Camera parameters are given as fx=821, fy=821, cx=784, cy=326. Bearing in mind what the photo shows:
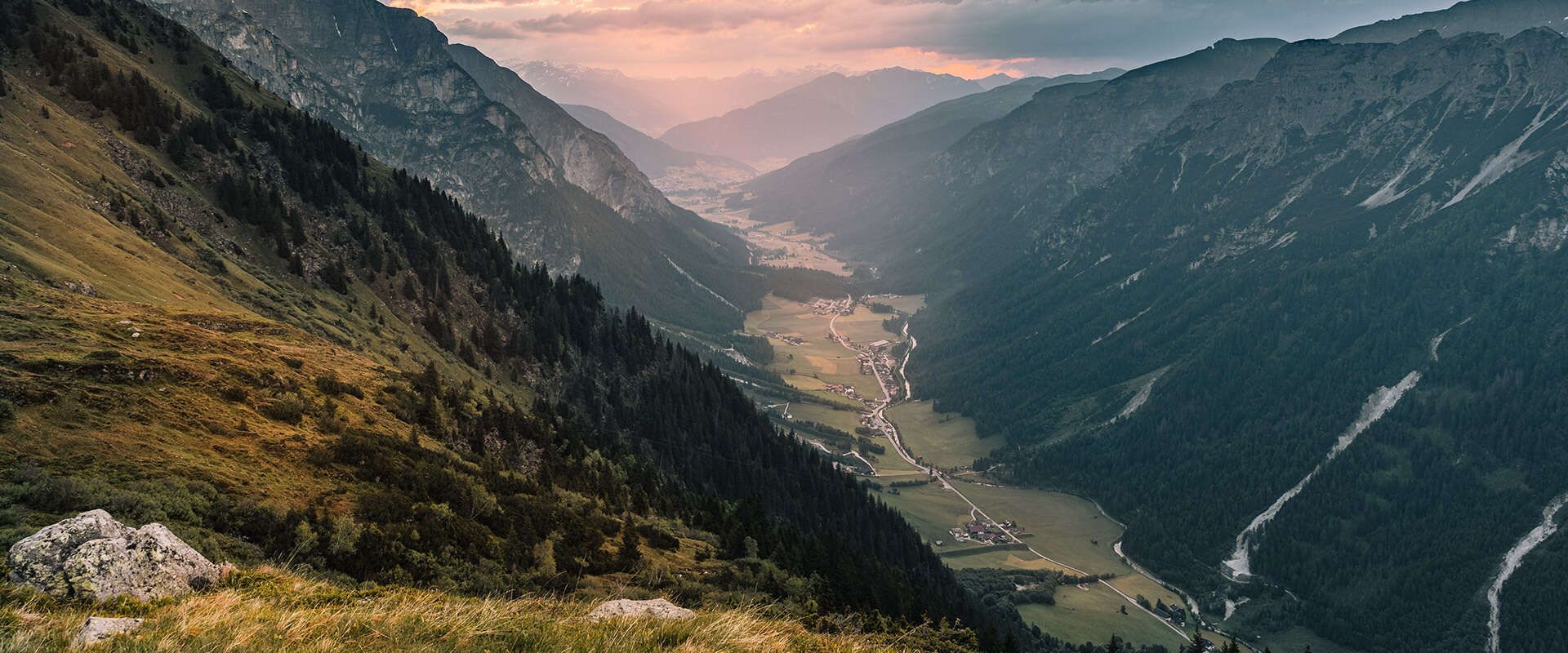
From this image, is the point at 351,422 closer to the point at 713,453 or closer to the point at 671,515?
the point at 671,515

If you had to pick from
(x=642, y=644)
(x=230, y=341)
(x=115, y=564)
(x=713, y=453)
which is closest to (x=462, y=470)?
(x=230, y=341)

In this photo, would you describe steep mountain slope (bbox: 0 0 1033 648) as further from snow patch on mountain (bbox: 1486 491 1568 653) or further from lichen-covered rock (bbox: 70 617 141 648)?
snow patch on mountain (bbox: 1486 491 1568 653)

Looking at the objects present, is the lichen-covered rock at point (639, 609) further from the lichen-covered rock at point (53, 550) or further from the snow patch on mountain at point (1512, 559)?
the snow patch on mountain at point (1512, 559)

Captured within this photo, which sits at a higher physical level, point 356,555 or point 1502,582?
point 356,555

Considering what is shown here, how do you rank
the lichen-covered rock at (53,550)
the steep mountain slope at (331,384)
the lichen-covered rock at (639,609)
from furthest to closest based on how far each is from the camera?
1. the steep mountain slope at (331,384)
2. the lichen-covered rock at (639,609)
3. the lichen-covered rock at (53,550)

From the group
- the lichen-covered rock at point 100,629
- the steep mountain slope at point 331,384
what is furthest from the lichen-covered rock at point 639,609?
the lichen-covered rock at point 100,629

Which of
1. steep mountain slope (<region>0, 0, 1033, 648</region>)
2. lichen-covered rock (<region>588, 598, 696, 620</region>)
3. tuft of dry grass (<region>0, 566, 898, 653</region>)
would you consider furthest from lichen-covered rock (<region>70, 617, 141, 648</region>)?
lichen-covered rock (<region>588, 598, 696, 620</region>)
